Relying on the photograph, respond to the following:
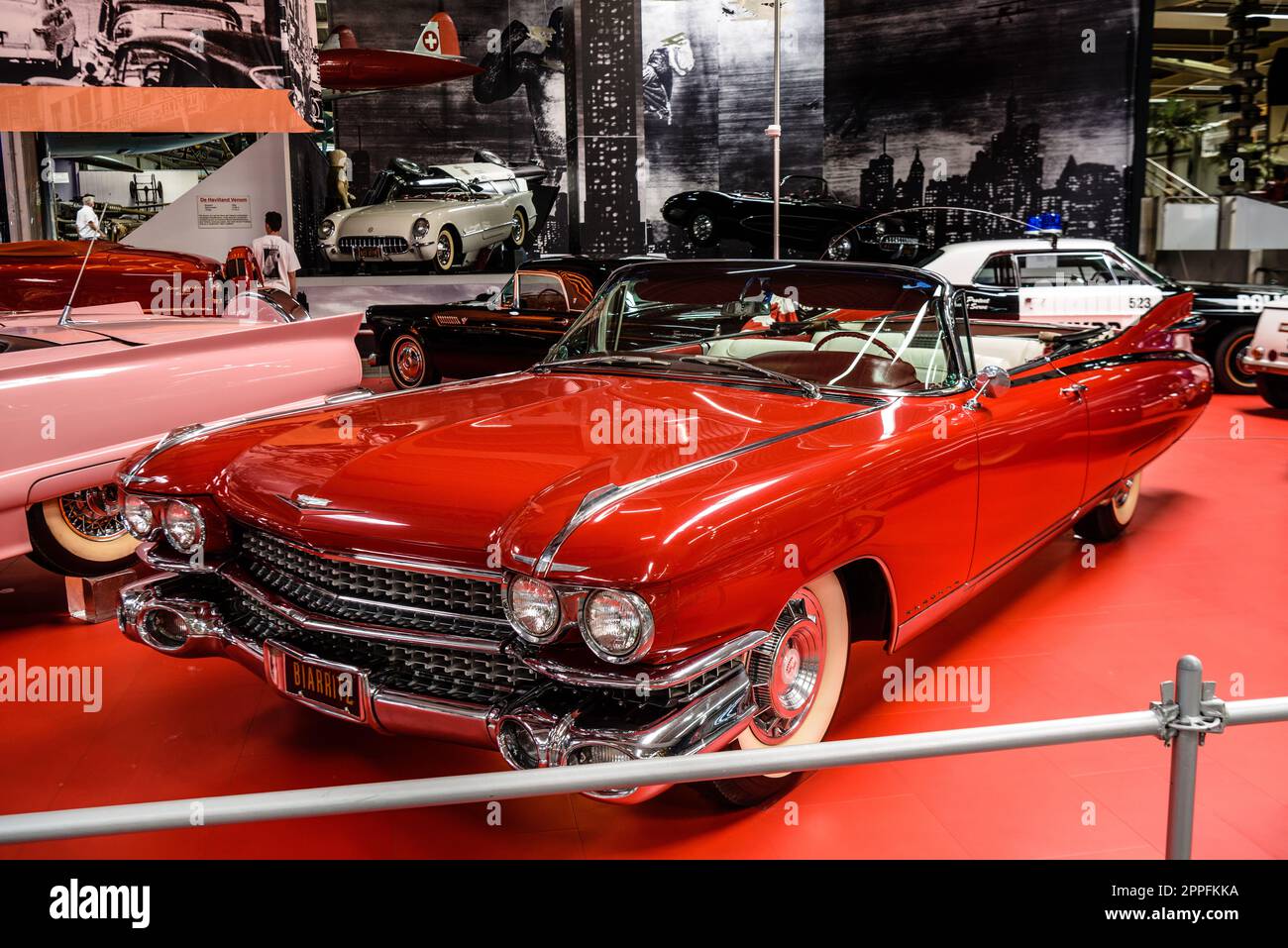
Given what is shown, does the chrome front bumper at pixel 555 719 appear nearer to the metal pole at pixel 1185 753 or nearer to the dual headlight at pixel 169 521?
the dual headlight at pixel 169 521

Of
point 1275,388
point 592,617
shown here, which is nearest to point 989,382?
point 592,617

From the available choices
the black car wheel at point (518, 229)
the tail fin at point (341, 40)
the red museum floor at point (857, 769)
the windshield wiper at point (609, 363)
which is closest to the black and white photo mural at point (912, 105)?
the black car wheel at point (518, 229)

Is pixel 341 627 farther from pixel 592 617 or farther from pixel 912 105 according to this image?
pixel 912 105

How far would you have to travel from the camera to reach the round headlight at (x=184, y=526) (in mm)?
2799

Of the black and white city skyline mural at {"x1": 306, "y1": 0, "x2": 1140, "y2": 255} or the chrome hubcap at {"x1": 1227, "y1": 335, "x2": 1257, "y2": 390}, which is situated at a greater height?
the black and white city skyline mural at {"x1": 306, "y1": 0, "x2": 1140, "y2": 255}

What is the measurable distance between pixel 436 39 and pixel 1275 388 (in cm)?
932

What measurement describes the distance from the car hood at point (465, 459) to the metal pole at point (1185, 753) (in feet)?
3.58

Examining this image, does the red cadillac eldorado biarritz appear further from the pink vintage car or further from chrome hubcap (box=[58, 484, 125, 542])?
chrome hubcap (box=[58, 484, 125, 542])

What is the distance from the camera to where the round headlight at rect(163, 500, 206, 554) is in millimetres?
2799

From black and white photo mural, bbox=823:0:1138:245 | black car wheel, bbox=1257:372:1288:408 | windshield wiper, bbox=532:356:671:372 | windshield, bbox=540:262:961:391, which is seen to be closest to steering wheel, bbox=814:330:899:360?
windshield, bbox=540:262:961:391

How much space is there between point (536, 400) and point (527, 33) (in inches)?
403

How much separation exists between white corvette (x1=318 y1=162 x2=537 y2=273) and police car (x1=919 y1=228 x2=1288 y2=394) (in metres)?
4.93
